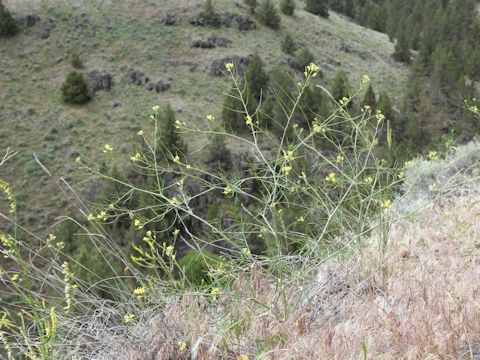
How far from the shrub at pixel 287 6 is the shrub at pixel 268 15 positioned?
2713mm

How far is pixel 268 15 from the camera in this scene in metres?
37.2

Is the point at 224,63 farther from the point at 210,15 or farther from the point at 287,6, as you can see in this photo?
the point at 287,6

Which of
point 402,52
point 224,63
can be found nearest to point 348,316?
point 224,63

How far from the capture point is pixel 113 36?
109ft

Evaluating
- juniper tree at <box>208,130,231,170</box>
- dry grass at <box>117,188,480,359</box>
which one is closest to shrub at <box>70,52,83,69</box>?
juniper tree at <box>208,130,231,170</box>

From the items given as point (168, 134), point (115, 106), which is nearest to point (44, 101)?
point (115, 106)

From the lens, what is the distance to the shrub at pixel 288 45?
1374 inches

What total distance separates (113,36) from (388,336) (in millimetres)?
34530

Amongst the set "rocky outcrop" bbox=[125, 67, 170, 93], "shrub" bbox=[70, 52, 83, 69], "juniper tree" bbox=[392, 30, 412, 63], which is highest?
"shrub" bbox=[70, 52, 83, 69]

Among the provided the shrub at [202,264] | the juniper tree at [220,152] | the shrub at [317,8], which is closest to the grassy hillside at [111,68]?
the juniper tree at [220,152]

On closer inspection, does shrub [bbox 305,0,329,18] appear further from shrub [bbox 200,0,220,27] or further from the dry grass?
the dry grass

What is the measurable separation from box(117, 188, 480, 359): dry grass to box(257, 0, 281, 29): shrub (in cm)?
3685

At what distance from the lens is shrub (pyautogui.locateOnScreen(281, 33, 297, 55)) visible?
1374 inches

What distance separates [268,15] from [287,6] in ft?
12.1
